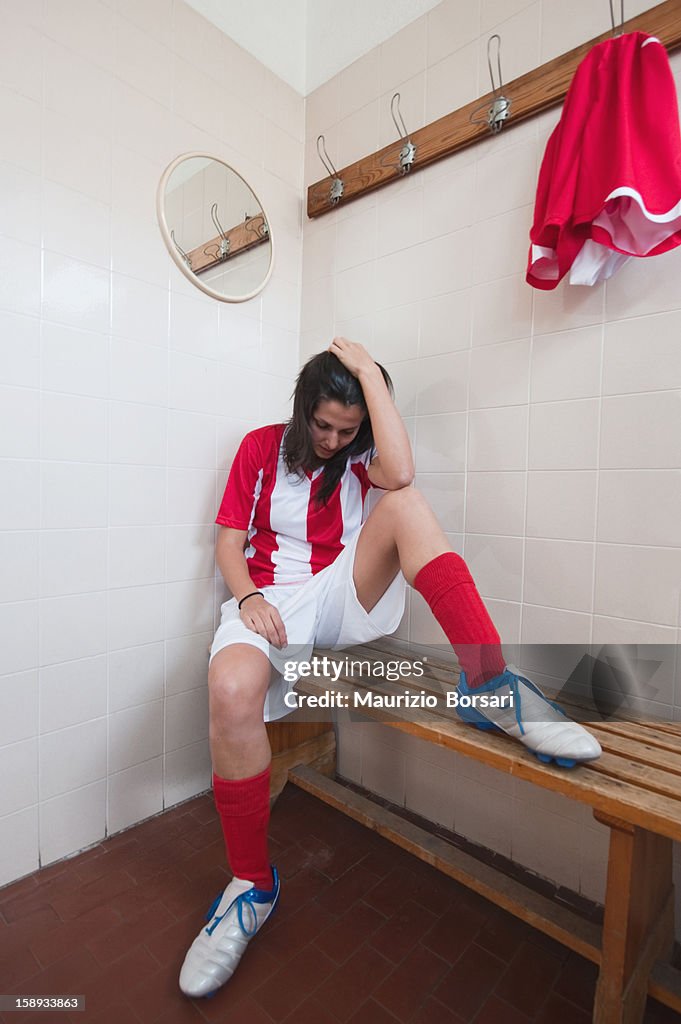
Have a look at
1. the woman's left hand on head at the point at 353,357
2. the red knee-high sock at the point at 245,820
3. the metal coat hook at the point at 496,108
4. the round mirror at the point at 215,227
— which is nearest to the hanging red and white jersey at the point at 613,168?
the metal coat hook at the point at 496,108

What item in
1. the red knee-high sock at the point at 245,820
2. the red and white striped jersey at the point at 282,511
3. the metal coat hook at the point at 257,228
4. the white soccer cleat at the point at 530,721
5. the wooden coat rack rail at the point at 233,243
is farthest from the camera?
the metal coat hook at the point at 257,228

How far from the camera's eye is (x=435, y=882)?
131 cm

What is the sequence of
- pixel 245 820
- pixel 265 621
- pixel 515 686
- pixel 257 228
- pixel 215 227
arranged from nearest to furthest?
pixel 515 686 → pixel 245 820 → pixel 265 621 → pixel 215 227 → pixel 257 228

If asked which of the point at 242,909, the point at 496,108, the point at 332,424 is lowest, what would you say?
the point at 242,909

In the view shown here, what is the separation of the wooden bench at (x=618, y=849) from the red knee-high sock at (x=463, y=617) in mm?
135

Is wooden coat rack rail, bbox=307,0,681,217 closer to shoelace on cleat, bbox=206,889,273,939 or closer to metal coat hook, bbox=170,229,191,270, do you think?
metal coat hook, bbox=170,229,191,270

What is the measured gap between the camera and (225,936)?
41.2 inches

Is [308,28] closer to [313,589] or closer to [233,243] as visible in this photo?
[233,243]

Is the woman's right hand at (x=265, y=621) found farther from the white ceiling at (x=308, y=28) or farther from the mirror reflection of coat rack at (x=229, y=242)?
the white ceiling at (x=308, y=28)

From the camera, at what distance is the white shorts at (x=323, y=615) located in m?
1.32

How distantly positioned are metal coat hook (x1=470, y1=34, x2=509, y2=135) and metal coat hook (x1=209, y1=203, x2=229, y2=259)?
0.79m

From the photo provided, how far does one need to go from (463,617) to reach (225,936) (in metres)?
0.79

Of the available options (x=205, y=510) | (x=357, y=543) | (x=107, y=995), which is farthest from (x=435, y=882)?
(x=205, y=510)

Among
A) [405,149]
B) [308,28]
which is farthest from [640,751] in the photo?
[308,28]
